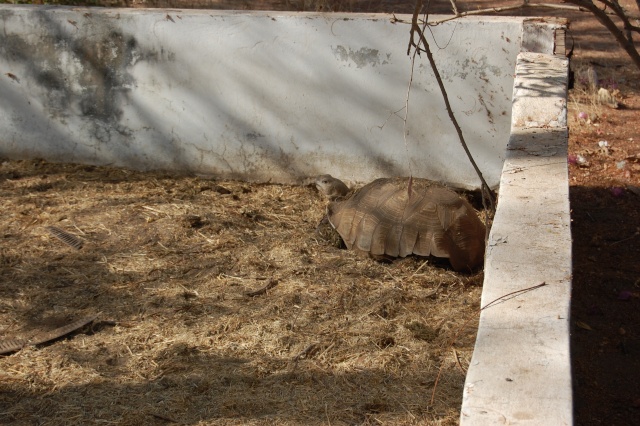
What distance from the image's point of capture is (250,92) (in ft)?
19.9

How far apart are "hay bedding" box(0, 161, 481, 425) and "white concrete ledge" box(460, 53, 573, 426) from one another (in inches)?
30.1

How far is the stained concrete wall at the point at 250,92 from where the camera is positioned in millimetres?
5754

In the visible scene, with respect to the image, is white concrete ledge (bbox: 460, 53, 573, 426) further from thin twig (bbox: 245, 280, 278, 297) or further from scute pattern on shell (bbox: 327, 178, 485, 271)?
thin twig (bbox: 245, 280, 278, 297)

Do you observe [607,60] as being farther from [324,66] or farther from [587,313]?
[587,313]

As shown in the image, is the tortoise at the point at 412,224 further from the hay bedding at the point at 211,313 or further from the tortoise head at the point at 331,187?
the tortoise head at the point at 331,187

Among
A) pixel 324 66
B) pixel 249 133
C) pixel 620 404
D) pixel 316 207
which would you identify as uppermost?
pixel 324 66

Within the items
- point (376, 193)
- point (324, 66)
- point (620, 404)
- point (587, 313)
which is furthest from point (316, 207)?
point (620, 404)

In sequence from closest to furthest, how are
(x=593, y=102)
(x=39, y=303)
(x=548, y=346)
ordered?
(x=548, y=346) → (x=39, y=303) → (x=593, y=102)

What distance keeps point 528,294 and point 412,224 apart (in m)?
2.34

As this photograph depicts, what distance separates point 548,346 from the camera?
238cm

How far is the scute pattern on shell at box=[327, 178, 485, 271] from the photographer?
16.3ft

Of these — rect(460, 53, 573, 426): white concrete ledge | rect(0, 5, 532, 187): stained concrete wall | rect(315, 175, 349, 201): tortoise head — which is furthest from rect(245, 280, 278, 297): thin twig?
rect(0, 5, 532, 187): stained concrete wall

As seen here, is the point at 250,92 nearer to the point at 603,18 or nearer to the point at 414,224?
the point at 414,224

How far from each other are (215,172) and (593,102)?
366 cm
